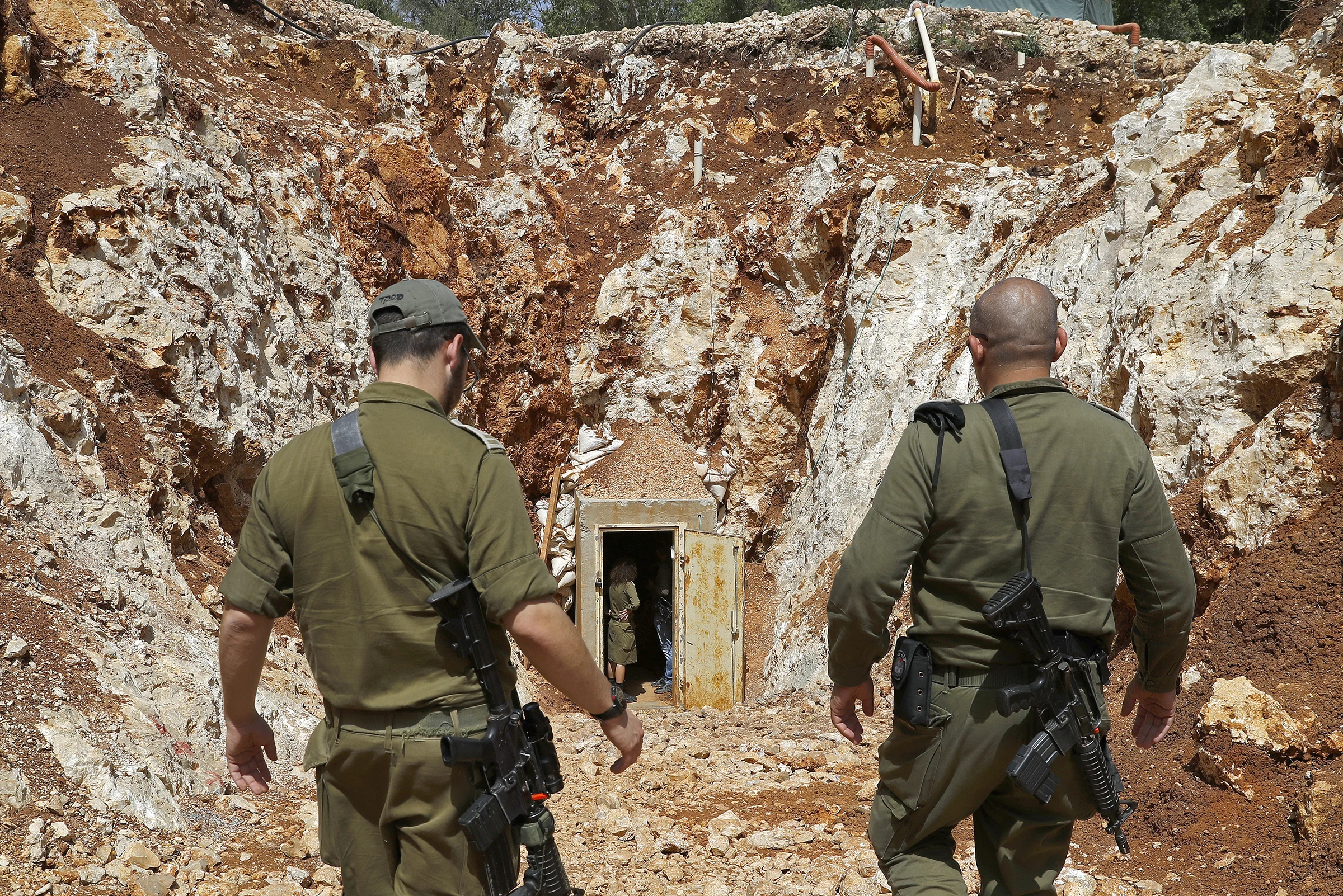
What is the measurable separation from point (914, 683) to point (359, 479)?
1517 millimetres

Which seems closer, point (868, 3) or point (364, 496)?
point (364, 496)

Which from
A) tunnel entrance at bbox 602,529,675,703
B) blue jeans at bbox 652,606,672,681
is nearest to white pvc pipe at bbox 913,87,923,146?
tunnel entrance at bbox 602,529,675,703

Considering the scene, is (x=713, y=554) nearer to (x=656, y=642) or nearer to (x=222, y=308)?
(x=656, y=642)

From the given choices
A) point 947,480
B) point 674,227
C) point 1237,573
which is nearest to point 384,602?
point 947,480

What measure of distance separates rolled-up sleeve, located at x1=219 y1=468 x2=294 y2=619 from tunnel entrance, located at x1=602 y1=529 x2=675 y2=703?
32.0 ft

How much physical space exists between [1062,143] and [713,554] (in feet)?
23.6

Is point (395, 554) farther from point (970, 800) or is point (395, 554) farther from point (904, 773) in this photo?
point (970, 800)

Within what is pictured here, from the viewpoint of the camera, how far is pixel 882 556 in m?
2.36

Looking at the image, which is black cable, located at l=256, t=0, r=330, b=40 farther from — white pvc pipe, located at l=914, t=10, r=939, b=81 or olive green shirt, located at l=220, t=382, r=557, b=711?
olive green shirt, located at l=220, t=382, r=557, b=711

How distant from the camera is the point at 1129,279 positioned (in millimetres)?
7031

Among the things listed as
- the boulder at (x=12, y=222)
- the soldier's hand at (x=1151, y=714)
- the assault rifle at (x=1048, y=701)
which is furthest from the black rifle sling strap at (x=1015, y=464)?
the boulder at (x=12, y=222)

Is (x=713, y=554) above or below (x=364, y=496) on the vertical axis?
below

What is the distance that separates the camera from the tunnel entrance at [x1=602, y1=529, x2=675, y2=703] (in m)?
12.4

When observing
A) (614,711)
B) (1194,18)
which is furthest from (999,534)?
(1194,18)
